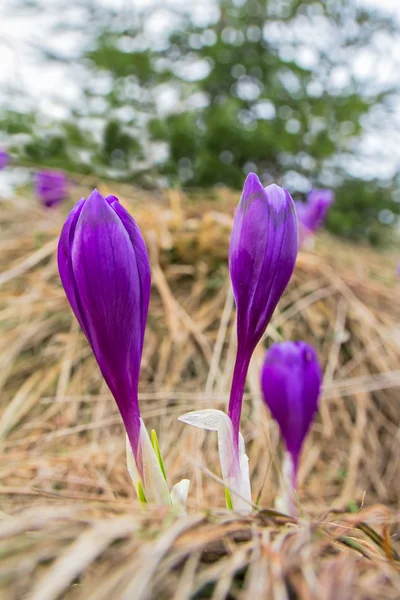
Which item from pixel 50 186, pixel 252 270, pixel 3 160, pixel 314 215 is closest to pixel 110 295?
pixel 252 270

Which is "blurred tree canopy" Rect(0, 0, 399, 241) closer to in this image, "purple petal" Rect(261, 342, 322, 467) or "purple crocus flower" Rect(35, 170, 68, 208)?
"purple crocus flower" Rect(35, 170, 68, 208)

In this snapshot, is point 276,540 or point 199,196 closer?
point 276,540

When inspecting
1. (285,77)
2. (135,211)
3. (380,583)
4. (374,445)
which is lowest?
(374,445)

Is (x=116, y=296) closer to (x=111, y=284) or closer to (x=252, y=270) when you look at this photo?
(x=111, y=284)

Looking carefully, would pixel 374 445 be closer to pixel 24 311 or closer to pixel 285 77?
pixel 24 311

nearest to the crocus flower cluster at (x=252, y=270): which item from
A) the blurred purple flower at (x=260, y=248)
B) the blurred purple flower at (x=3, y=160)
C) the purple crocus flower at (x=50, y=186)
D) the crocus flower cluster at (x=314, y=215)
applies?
the blurred purple flower at (x=260, y=248)

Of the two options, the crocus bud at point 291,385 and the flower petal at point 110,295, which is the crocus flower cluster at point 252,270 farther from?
the crocus bud at point 291,385

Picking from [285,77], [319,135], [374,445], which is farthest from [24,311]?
[285,77]
